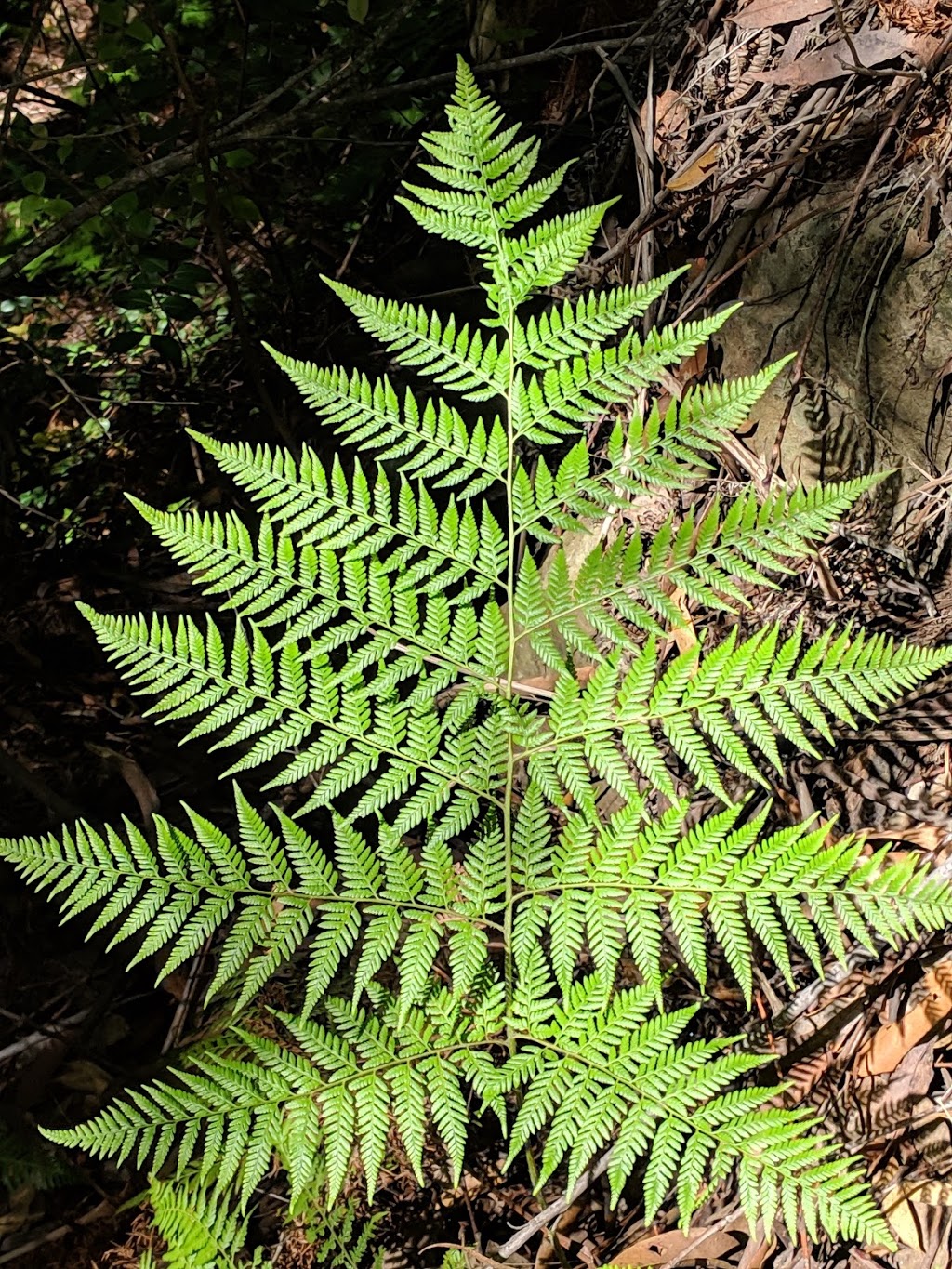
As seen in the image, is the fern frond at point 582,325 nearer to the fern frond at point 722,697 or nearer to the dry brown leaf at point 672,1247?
the fern frond at point 722,697

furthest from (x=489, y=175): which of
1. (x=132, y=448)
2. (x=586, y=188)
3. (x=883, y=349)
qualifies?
(x=132, y=448)

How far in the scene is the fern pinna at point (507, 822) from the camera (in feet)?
5.42

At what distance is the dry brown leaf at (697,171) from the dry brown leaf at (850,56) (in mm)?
235

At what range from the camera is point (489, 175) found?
195 cm

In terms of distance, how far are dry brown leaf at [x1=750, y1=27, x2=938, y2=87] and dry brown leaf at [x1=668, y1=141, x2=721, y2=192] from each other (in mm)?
235

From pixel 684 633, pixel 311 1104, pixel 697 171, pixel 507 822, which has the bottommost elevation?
pixel 311 1104

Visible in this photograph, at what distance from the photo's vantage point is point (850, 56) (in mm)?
2729

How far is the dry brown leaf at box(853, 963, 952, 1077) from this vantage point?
210cm

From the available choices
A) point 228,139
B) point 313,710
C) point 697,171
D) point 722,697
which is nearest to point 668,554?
point 722,697

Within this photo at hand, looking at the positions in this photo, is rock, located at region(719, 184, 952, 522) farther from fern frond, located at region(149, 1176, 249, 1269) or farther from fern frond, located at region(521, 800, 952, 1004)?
fern frond, located at region(149, 1176, 249, 1269)

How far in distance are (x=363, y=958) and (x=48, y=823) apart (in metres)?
1.97

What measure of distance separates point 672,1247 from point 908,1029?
2.17 ft

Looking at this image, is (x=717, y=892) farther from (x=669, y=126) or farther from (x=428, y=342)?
(x=669, y=126)

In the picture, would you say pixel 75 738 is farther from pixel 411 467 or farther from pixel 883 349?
pixel 883 349
